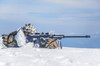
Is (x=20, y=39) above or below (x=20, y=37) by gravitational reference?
below

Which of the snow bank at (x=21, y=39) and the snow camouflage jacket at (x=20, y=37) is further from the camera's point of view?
the snow camouflage jacket at (x=20, y=37)

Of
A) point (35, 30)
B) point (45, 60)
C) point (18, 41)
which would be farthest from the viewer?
point (35, 30)

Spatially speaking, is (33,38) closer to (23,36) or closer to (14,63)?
(23,36)

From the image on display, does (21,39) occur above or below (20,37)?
below

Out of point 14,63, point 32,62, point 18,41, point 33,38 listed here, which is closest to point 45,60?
point 32,62

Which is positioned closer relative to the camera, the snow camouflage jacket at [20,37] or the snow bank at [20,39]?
the snow bank at [20,39]

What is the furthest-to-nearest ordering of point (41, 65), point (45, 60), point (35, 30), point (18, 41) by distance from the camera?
point (35, 30) → point (18, 41) → point (45, 60) → point (41, 65)

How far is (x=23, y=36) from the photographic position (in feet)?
47.1

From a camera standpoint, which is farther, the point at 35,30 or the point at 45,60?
the point at 35,30

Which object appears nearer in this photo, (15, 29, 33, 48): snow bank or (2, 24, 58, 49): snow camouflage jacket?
(15, 29, 33, 48): snow bank

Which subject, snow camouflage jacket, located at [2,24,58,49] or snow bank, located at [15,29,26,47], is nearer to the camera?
snow bank, located at [15,29,26,47]

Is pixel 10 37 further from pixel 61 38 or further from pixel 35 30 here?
pixel 61 38

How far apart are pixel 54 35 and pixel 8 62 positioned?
8.87 m

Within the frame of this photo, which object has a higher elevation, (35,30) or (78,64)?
(35,30)
